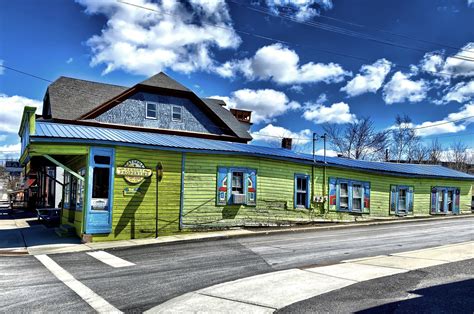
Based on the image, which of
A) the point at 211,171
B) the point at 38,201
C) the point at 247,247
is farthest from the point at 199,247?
the point at 38,201

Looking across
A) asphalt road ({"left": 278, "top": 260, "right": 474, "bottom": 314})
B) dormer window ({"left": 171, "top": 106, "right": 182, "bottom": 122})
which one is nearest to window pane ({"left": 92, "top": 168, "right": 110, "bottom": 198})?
asphalt road ({"left": 278, "top": 260, "right": 474, "bottom": 314})

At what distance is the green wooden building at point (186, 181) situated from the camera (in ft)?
46.4

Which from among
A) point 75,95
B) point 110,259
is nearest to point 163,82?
point 75,95

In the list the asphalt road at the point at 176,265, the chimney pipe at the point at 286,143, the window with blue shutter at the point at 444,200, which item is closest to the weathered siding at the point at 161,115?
the chimney pipe at the point at 286,143

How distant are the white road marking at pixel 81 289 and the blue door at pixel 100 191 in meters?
3.41

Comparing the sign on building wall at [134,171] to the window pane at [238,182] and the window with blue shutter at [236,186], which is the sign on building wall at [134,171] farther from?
the window pane at [238,182]

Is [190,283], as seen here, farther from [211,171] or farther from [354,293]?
[211,171]

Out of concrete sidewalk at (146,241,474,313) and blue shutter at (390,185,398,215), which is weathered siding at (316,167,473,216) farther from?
concrete sidewalk at (146,241,474,313)

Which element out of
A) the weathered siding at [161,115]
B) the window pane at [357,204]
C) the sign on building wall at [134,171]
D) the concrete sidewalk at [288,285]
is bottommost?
the concrete sidewalk at [288,285]

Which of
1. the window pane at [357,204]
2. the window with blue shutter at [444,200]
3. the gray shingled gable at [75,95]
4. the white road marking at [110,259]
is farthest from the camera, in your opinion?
the gray shingled gable at [75,95]

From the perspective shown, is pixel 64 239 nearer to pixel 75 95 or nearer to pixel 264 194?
pixel 264 194

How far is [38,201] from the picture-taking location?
36.2 meters

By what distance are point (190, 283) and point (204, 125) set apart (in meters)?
24.9

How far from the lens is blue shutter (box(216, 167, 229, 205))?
16.9 metres
